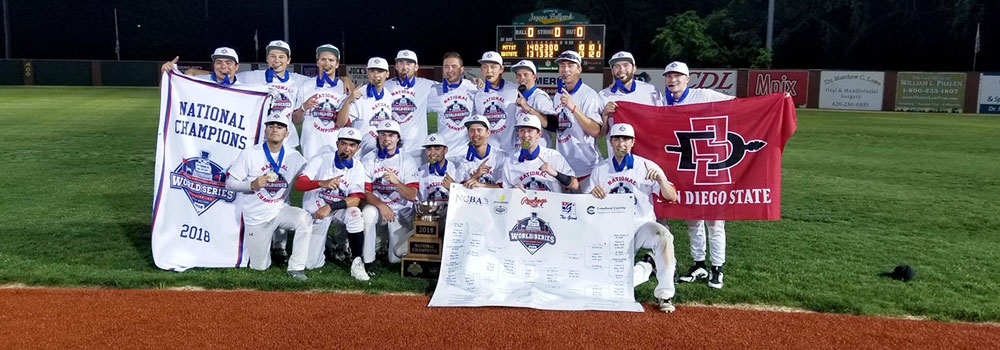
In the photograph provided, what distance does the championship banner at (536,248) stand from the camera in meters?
6.37

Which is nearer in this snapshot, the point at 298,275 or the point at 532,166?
the point at 298,275

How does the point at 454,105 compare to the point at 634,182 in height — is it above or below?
above

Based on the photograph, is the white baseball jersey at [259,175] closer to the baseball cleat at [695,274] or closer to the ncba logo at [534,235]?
the ncba logo at [534,235]

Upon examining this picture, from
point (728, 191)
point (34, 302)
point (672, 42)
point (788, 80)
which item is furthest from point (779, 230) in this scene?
point (672, 42)

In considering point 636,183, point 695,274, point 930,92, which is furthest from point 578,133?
point 930,92

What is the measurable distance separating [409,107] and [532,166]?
2.47 meters

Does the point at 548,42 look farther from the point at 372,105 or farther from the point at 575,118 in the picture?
the point at 575,118

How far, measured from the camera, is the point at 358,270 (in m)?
7.10

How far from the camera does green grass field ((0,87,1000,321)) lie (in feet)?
22.4

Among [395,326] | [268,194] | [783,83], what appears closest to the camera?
[395,326]

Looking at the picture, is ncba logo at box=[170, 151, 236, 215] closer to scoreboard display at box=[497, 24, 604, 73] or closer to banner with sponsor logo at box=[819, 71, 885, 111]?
scoreboard display at box=[497, 24, 604, 73]

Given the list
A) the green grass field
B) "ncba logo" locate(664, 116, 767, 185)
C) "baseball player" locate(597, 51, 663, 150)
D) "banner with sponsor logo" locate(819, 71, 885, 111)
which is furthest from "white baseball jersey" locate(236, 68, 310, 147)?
"banner with sponsor logo" locate(819, 71, 885, 111)

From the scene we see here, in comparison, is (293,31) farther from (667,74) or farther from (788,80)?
(667,74)

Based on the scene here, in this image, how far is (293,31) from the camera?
6562cm
